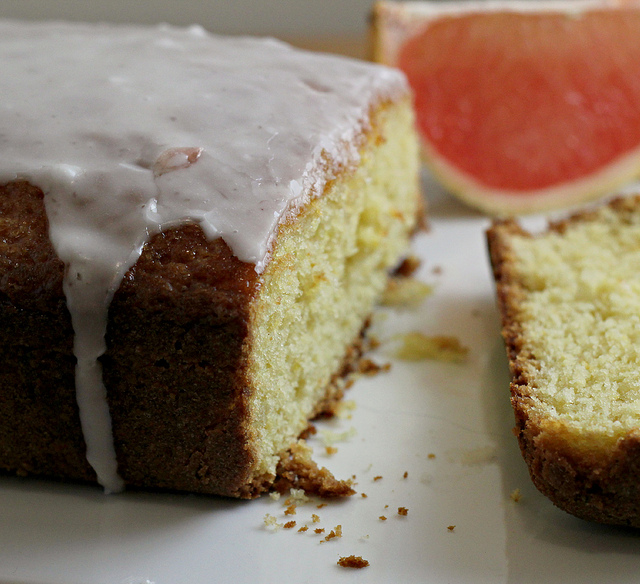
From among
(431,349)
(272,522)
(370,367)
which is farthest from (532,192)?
(272,522)

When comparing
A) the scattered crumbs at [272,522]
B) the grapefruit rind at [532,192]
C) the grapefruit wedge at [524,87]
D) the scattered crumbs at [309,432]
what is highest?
the grapefruit wedge at [524,87]

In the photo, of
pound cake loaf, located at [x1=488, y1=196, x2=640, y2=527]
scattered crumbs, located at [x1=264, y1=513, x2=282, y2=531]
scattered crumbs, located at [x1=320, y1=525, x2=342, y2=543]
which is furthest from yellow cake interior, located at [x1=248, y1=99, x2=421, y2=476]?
pound cake loaf, located at [x1=488, y1=196, x2=640, y2=527]

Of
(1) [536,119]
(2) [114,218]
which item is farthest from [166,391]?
(1) [536,119]

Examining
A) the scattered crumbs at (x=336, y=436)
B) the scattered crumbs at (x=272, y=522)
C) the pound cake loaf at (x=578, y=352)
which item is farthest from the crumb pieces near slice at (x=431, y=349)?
the scattered crumbs at (x=272, y=522)

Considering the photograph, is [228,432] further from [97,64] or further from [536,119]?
[536,119]

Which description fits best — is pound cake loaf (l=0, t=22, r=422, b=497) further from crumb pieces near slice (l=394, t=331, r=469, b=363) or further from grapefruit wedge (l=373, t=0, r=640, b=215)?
grapefruit wedge (l=373, t=0, r=640, b=215)

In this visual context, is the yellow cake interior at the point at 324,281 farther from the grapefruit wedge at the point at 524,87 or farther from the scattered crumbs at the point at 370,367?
the grapefruit wedge at the point at 524,87
